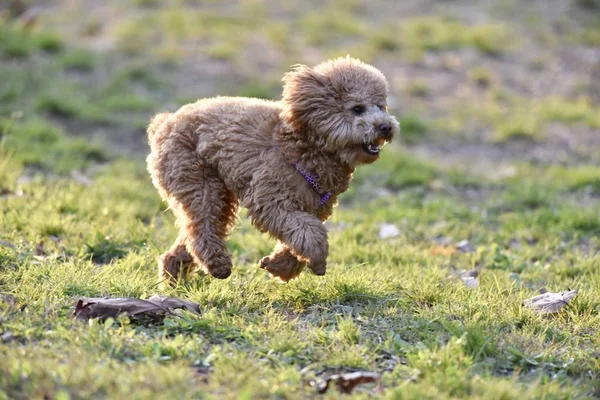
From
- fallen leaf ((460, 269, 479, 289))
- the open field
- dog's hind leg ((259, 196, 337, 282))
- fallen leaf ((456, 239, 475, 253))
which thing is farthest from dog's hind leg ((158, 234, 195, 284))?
fallen leaf ((456, 239, 475, 253))

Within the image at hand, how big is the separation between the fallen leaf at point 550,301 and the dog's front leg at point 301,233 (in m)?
1.43

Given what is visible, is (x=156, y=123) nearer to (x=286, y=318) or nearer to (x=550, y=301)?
(x=286, y=318)

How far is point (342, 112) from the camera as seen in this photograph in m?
5.04

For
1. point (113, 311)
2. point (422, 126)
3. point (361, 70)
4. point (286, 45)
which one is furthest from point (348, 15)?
point (113, 311)

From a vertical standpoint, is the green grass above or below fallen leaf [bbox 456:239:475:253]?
above

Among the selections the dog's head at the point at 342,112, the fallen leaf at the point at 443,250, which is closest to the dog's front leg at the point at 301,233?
the dog's head at the point at 342,112

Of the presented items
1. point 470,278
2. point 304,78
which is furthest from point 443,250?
point 304,78

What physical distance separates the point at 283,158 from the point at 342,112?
1.55 feet

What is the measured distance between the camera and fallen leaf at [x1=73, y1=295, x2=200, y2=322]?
177 inches

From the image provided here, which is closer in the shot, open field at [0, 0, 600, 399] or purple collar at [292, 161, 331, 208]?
open field at [0, 0, 600, 399]

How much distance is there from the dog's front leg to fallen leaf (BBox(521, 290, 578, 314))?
143cm

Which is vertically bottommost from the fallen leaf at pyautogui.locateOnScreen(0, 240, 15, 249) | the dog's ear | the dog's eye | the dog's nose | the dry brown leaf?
the dry brown leaf

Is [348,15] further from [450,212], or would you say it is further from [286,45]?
[450,212]

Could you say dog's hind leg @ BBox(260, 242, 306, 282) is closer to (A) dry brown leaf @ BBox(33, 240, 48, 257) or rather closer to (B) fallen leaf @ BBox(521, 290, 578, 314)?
(B) fallen leaf @ BBox(521, 290, 578, 314)
